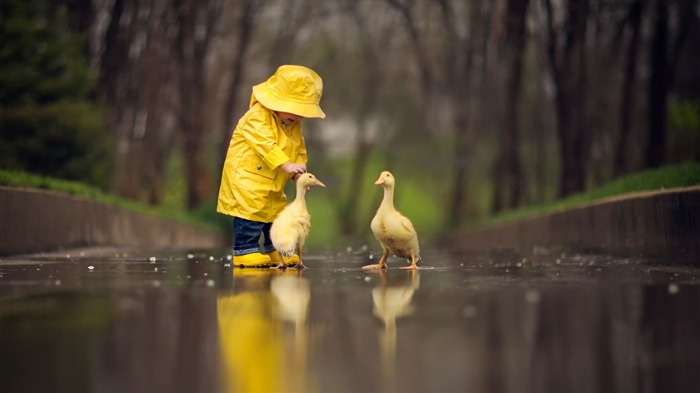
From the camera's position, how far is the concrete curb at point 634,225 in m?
14.7

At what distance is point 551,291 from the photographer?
406 inches

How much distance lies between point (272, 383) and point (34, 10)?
23.4 m

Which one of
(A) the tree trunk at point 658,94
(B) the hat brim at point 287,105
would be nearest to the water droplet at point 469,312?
(B) the hat brim at point 287,105

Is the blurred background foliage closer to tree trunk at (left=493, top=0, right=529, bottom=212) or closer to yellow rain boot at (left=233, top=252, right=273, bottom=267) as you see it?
tree trunk at (left=493, top=0, right=529, bottom=212)

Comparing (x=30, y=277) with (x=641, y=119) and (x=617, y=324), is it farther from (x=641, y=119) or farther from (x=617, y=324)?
(x=641, y=119)

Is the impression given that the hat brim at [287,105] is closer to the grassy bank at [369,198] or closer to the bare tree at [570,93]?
the grassy bank at [369,198]

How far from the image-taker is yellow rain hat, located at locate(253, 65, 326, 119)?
13562 millimetres

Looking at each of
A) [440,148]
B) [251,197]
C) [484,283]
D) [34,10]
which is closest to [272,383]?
[484,283]

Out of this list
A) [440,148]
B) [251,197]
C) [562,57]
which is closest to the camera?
[251,197]

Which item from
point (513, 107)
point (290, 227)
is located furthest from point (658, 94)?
point (290, 227)

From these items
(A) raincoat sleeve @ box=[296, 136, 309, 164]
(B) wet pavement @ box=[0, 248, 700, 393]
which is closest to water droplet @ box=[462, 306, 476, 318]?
(B) wet pavement @ box=[0, 248, 700, 393]

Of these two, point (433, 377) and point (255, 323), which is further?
point (255, 323)

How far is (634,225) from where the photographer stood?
16.8 meters

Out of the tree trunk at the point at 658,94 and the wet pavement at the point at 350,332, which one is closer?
the wet pavement at the point at 350,332
